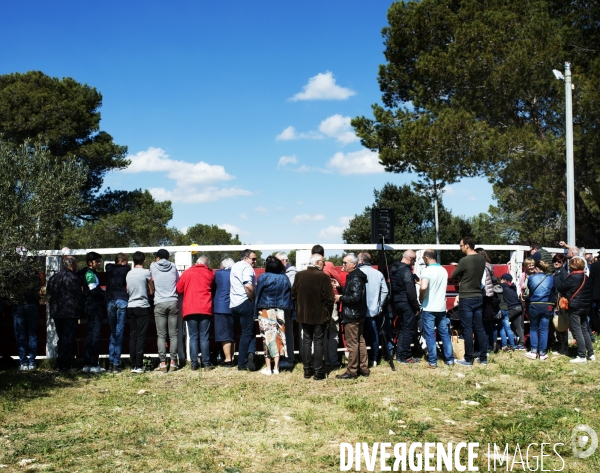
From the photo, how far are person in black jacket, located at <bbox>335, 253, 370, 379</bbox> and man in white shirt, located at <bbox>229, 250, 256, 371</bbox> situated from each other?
143 centimetres

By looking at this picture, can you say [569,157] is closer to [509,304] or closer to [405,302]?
[509,304]

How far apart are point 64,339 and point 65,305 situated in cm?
56

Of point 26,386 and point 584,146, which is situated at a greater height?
point 584,146

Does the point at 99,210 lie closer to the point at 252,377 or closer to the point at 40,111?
the point at 40,111

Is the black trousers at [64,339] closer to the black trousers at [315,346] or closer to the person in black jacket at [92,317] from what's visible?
the person in black jacket at [92,317]

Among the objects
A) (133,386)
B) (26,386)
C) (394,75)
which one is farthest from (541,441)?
(394,75)

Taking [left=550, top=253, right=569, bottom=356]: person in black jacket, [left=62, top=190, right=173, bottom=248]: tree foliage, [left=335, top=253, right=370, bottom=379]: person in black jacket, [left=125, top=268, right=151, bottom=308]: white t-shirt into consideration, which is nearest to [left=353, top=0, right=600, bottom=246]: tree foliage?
[left=550, top=253, right=569, bottom=356]: person in black jacket

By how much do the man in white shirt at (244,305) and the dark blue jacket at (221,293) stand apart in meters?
0.11

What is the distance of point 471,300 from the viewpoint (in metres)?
9.48

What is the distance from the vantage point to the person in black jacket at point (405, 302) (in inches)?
372

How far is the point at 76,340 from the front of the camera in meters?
9.89

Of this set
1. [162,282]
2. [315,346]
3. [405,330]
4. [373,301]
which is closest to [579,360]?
[405,330]

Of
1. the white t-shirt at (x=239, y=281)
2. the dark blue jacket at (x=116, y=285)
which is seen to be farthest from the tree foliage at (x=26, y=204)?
the white t-shirt at (x=239, y=281)

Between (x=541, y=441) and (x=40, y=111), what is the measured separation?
2947cm
